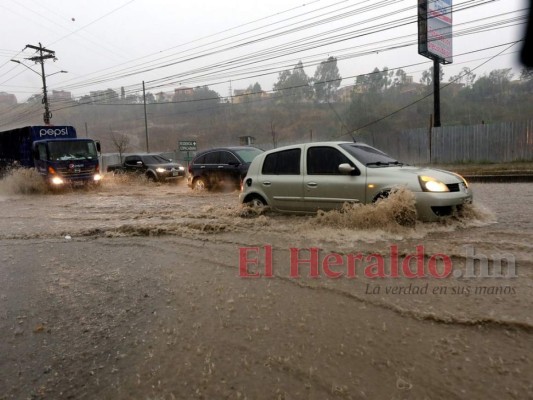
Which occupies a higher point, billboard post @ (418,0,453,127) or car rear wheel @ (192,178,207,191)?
billboard post @ (418,0,453,127)

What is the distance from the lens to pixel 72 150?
645 inches

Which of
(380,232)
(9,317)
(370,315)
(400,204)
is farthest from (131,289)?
(400,204)

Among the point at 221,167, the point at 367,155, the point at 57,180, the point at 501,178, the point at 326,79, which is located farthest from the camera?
the point at 326,79

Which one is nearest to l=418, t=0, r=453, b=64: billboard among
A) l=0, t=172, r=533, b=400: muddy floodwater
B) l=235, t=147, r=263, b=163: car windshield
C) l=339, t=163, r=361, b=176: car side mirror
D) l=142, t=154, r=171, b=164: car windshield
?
l=235, t=147, r=263, b=163: car windshield

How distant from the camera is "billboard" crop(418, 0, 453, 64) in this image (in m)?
21.2

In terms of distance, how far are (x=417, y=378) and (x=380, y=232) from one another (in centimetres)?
338

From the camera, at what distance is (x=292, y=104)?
299ft

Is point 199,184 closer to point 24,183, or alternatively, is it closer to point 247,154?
point 247,154

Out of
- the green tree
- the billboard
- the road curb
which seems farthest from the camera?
the green tree

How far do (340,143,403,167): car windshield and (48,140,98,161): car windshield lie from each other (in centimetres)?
1329

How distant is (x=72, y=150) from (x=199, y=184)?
6717mm

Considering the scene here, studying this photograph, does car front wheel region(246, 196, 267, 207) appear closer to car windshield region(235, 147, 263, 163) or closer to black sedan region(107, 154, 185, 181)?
car windshield region(235, 147, 263, 163)

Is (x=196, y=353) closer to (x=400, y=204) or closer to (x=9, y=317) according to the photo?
(x=9, y=317)

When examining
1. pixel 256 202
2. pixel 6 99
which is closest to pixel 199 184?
pixel 256 202
